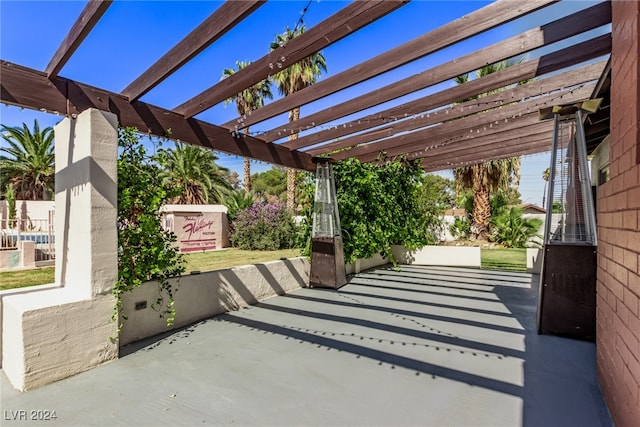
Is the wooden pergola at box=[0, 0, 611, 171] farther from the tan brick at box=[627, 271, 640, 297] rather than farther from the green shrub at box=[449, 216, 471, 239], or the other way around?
the green shrub at box=[449, 216, 471, 239]

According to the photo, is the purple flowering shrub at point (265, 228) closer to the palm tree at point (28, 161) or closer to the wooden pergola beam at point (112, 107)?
the wooden pergola beam at point (112, 107)

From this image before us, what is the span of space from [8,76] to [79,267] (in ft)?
5.87

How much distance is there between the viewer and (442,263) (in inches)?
376

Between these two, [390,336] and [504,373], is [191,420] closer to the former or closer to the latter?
[390,336]

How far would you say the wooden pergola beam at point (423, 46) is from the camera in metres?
2.75

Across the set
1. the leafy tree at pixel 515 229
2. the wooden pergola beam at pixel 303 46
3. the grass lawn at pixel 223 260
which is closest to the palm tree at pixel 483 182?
the leafy tree at pixel 515 229

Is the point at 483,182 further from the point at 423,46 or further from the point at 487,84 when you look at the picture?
the point at 423,46

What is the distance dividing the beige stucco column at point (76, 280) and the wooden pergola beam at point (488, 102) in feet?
14.0

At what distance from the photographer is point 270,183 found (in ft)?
118

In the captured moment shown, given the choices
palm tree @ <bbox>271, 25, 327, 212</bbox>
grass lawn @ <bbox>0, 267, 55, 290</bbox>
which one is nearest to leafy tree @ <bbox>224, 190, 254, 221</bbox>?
palm tree @ <bbox>271, 25, 327, 212</bbox>

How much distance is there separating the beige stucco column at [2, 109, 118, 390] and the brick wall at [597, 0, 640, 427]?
405cm

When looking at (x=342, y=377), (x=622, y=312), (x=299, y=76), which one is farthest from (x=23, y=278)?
(x=299, y=76)

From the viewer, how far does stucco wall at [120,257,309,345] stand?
374 cm

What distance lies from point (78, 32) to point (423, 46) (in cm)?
292
